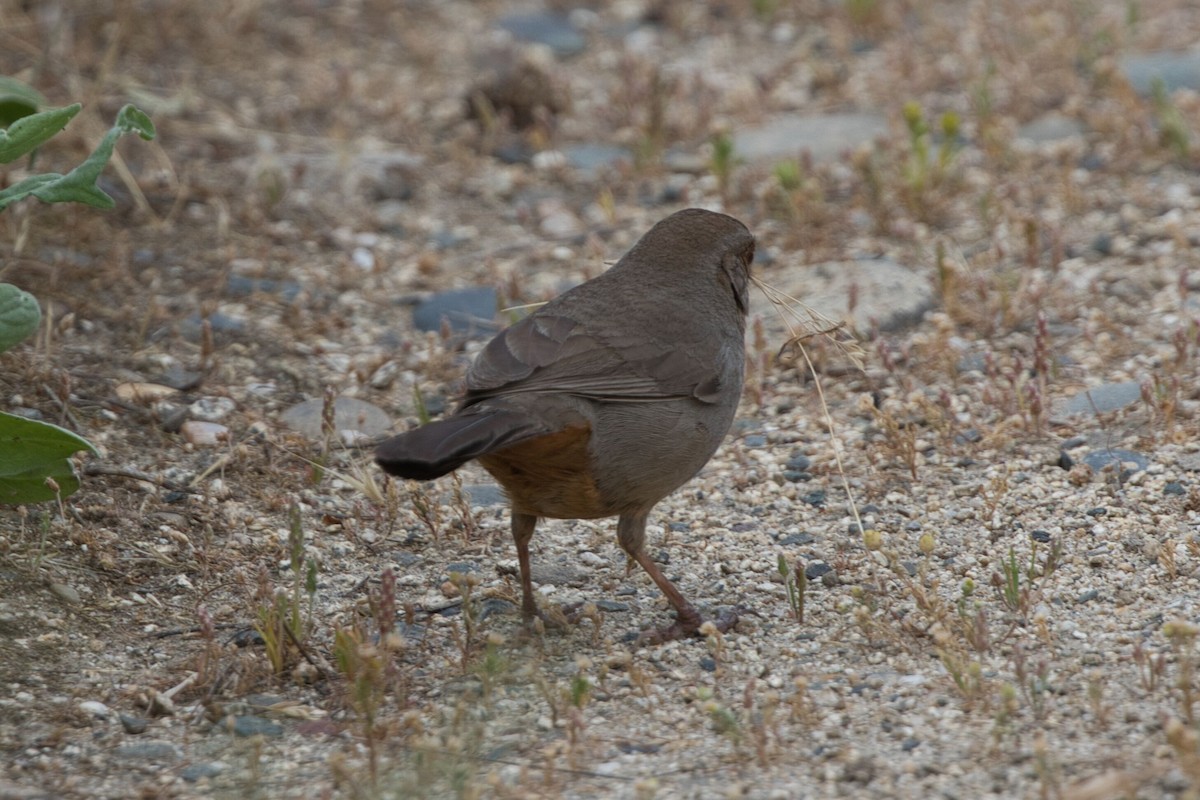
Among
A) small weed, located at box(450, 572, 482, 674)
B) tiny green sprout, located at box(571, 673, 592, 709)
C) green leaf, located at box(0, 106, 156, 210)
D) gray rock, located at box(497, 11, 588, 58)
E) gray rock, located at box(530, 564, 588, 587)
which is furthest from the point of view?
gray rock, located at box(497, 11, 588, 58)

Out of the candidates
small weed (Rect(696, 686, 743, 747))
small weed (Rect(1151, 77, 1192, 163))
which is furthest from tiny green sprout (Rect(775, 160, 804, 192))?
small weed (Rect(696, 686, 743, 747))

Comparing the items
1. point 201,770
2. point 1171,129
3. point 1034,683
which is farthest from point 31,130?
point 1171,129

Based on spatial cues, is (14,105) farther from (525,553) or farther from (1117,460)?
(1117,460)

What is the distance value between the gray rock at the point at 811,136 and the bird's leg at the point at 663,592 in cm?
391

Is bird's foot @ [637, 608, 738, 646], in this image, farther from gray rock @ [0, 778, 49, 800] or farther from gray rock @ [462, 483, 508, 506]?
gray rock @ [0, 778, 49, 800]

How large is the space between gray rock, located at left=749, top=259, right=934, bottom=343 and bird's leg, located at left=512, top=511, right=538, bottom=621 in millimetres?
2187

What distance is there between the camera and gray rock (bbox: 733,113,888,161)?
8188mm

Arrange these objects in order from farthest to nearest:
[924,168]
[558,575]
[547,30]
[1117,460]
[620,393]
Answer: [547,30] → [924,168] → [1117,460] → [558,575] → [620,393]

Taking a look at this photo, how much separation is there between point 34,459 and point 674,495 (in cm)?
230

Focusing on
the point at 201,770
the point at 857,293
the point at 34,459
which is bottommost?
the point at 201,770

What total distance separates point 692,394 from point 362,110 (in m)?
4.87

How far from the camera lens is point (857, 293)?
21.5 ft

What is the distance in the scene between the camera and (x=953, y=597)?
4.59m

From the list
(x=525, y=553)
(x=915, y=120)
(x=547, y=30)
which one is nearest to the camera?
(x=525, y=553)
